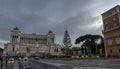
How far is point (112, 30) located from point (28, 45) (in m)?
99.1

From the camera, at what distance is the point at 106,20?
225ft

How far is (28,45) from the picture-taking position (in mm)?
147875

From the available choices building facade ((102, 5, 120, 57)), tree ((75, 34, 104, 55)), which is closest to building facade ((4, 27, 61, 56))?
tree ((75, 34, 104, 55))

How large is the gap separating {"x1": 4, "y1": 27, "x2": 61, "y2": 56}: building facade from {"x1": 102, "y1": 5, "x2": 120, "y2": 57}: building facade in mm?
77578

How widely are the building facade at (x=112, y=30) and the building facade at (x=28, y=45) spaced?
77578 millimetres

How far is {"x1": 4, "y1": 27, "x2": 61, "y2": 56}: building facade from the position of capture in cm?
13825

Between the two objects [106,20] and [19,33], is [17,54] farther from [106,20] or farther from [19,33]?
[106,20]

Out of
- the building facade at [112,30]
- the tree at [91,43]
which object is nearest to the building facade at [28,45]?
the tree at [91,43]

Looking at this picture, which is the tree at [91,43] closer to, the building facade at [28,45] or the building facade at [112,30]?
the building facade at [28,45]

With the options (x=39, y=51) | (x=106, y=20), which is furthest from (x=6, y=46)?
(x=106, y=20)

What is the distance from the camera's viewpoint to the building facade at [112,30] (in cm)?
6056

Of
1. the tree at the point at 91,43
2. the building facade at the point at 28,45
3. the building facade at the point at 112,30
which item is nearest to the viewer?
the building facade at the point at 112,30

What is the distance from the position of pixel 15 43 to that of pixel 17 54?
1327cm

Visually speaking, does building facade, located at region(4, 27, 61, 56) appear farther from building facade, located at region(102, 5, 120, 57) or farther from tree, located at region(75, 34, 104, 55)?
building facade, located at region(102, 5, 120, 57)
